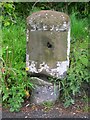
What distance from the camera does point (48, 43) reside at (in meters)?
4.00

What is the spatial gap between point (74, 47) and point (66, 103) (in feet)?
2.70

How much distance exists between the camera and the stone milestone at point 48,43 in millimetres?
3975

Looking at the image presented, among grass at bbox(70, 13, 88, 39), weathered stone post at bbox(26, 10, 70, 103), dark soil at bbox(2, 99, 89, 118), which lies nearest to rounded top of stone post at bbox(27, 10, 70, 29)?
weathered stone post at bbox(26, 10, 70, 103)

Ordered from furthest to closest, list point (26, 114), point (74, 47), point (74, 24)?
point (74, 24) → point (74, 47) → point (26, 114)

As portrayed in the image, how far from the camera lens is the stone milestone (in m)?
3.97

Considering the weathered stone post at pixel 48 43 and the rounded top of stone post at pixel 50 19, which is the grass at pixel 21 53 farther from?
the rounded top of stone post at pixel 50 19

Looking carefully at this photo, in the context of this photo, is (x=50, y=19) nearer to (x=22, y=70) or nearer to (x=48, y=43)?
(x=48, y=43)

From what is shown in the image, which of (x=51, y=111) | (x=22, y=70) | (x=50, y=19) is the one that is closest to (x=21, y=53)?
(x=22, y=70)

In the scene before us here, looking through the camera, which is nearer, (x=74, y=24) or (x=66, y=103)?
(x=66, y=103)

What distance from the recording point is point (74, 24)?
5355mm

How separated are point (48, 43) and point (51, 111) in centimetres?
74

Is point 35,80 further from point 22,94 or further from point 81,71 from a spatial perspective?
point 81,71

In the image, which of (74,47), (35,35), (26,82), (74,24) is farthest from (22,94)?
(74,24)

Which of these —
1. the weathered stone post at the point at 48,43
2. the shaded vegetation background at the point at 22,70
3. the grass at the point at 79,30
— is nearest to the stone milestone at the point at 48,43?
the weathered stone post at the point at 48,43
